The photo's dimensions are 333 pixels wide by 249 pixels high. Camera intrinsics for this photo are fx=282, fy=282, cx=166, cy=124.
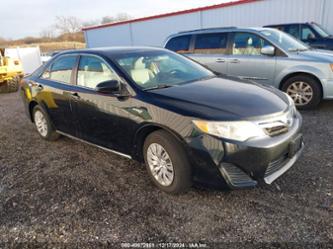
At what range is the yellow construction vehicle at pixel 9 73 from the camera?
33.2ft

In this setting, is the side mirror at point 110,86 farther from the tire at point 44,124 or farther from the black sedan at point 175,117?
the tire at point 44,124

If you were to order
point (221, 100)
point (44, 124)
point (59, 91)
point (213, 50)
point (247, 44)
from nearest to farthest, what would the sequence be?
point (221, 100) → point (59, 91) → point (44, 124) → point (247, 44) → point (213, 50)

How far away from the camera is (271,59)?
5.71 m

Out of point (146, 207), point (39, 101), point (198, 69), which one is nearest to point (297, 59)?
point (198, 69)

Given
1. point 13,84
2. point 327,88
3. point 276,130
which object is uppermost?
point 276,130

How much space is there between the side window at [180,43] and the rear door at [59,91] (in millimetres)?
3534

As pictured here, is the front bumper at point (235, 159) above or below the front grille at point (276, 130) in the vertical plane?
below

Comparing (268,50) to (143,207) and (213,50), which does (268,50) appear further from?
(143,207)

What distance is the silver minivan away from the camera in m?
5.36

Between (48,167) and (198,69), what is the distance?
2428mm

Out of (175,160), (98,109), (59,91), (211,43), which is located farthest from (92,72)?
(211,43)

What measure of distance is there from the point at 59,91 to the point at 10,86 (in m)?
7.84

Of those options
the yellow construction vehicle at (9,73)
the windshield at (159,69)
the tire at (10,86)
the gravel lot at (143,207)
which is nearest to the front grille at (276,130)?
the gravel lot at (143,207)

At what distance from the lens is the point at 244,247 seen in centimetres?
219
